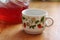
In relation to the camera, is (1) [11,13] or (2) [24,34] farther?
(1) [11,13]

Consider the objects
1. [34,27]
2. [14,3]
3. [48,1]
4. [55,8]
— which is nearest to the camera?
[34,27]

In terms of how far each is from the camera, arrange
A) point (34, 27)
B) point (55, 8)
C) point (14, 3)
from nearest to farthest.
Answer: point (34, 27)
point (14, 3)
point (55, 8)

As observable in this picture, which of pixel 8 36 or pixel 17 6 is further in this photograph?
pixel 17 6

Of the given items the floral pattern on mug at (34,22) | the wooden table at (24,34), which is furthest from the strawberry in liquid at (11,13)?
the floral pattern on mug at (34,22)

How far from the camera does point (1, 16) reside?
Result: 77cm

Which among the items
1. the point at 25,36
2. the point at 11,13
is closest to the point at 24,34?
the point at 25,36

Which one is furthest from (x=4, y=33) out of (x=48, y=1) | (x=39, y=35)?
(x=48, y=1)

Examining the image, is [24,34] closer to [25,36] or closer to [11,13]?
[25,36]

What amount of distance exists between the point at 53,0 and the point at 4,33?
662 millimetres

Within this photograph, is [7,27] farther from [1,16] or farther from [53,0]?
[53,0]

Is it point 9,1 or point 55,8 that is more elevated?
point 9,1

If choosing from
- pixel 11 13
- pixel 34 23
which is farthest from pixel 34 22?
pixel 11 13

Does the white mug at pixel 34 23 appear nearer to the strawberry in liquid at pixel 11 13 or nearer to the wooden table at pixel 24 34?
the wooden table at pixel 24 34

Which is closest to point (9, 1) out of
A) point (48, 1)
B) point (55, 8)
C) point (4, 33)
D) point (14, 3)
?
point (14, 3)
